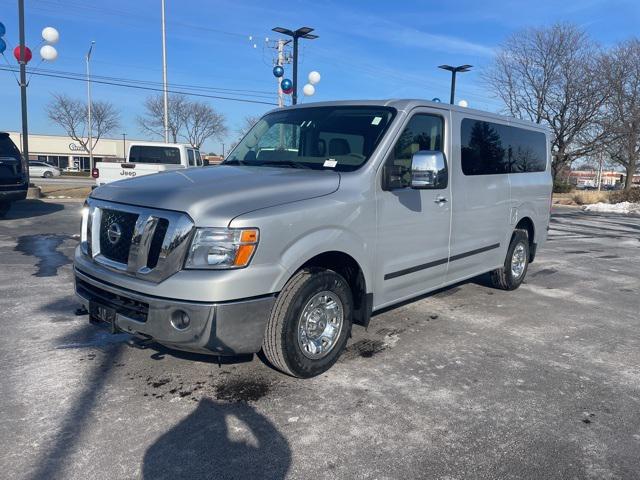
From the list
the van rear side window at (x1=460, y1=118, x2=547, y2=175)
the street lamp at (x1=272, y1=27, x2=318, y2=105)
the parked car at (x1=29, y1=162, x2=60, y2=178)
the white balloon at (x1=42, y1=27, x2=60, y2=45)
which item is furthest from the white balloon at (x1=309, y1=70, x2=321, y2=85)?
the parked car at (x1=29, y1=162, x2=60, y2=178)

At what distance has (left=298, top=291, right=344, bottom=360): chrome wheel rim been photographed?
146 inches

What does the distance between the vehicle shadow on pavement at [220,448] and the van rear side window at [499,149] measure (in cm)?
327

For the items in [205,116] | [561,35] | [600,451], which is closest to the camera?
[600,451]

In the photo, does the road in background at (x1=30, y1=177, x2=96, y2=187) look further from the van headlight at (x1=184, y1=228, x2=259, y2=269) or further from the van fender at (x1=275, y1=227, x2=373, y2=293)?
the van headlight at (x1=184, y1=228, x2=259, y2=269)

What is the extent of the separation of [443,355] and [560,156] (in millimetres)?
29974

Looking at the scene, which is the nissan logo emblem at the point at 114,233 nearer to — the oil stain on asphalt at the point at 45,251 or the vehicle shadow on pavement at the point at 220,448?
the vehicle shadow on pavement at the point at 220,448

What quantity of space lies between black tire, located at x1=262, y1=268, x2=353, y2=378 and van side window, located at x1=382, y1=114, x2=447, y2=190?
0.96m

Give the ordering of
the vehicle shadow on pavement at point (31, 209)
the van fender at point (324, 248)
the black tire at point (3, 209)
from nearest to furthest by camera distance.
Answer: the van fender at point (324, 248) < the black tire at point (3, 209) < the vehicle shadow on pavement at point (31, 209)

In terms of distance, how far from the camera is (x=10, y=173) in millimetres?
11797

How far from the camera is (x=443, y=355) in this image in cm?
445

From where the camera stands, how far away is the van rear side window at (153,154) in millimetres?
16328

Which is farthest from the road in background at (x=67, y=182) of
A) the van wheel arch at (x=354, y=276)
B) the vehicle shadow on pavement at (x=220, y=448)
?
the vehicle shadow on pavement at (x=220, y=448)

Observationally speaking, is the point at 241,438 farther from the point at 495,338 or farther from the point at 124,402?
the point at 495,338

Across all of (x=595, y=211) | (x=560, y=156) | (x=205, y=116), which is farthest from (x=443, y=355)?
(x=205, y=116)
